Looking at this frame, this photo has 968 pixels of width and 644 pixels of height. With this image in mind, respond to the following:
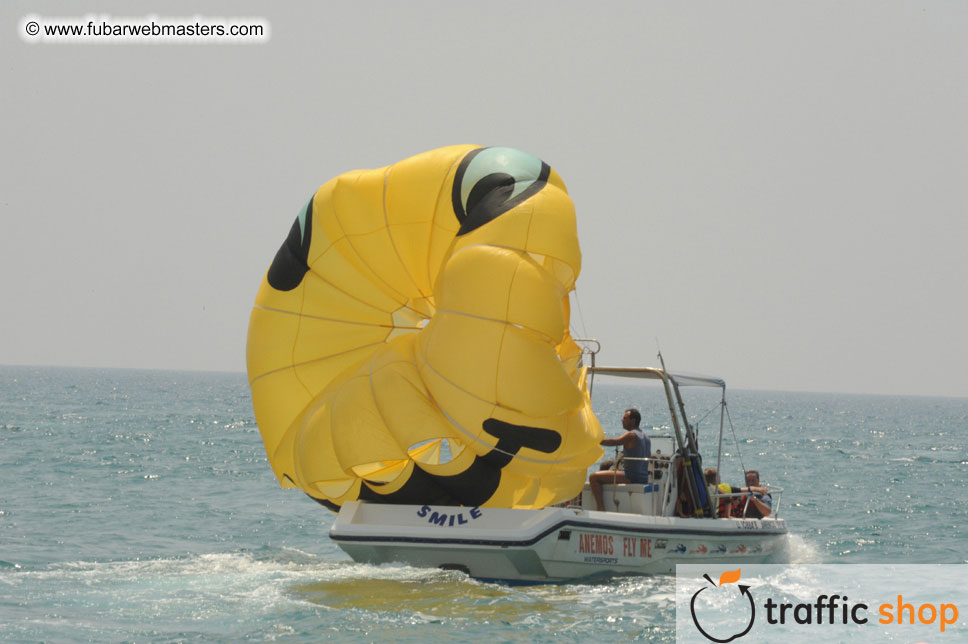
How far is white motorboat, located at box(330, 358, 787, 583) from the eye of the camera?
11.3 meters

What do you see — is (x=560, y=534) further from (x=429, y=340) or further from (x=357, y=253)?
(x=357, y=253)

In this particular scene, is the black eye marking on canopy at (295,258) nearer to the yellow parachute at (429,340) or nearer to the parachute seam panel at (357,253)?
the yellow parachute at (429,340)

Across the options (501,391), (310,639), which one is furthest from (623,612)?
(310,639)

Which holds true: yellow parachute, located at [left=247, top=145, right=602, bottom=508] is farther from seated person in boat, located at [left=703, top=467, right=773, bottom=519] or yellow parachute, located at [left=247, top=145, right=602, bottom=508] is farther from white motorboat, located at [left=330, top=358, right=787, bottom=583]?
seated person in boat, located at [left=703, top=467, right=773, bottom=519]

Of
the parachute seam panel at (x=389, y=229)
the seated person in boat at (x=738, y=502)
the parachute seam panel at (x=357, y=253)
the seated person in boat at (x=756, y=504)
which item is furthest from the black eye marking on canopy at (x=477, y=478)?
the seated person in boat at (x=756, y=504)

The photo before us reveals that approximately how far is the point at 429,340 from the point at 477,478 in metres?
1.55

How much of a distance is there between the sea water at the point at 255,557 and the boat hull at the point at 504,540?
18cm

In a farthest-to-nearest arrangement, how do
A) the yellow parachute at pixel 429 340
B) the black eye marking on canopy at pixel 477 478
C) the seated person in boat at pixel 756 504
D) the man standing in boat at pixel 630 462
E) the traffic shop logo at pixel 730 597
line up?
the seated person in boat at pixel 756 504 < the man standing in boat at pixel 630 462 < the black eye marking on canopy at pixel 477 478 < the yellow parachute at pixel 429 340 < the traffic shop logo at pixel 730 597

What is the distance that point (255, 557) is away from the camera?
13383 millimetres

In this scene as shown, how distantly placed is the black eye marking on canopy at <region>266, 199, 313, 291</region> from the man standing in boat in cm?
396

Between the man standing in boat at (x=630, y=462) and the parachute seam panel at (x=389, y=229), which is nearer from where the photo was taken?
the parachute seam panel at (x=389, y=229)

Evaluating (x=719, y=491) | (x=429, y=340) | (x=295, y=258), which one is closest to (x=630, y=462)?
(x=719, y=491)

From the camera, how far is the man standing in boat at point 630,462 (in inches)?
504

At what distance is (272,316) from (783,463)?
28.3 meters
